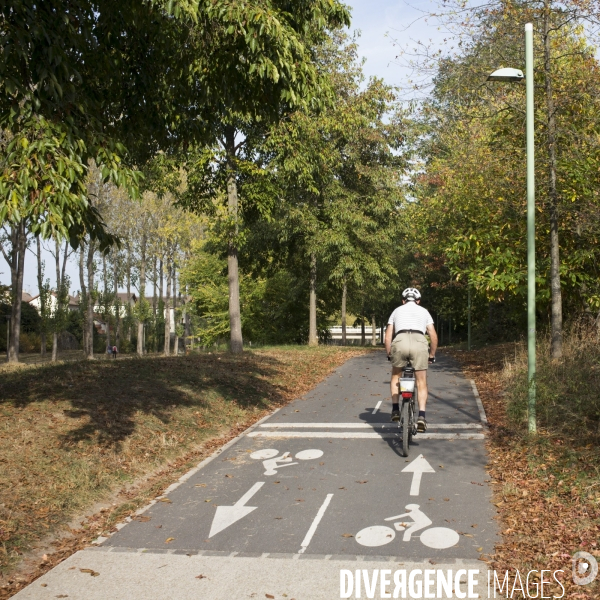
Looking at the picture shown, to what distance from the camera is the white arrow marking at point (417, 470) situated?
745cm

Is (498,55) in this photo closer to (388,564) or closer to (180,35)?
(180,35)

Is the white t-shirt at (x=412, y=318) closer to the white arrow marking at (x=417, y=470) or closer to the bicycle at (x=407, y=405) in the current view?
the bicycle at (x=407, y=405)

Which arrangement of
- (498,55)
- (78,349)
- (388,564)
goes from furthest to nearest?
(78,349)
(498,55)
(388,564)

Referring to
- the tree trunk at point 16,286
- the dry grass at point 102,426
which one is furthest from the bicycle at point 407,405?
the tree trunk at point 16,286

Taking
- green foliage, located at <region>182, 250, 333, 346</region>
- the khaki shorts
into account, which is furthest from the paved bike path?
green foliage, located at <region>182, 250, 333, 346</region>

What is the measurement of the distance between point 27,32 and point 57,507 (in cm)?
483

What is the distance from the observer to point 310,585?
16.4ft

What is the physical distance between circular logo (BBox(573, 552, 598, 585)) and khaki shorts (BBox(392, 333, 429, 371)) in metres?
4.11

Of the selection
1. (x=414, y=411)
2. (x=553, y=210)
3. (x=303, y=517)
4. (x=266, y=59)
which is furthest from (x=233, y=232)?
(x=303, y=517)

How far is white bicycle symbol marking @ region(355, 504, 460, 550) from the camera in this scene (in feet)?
18.9

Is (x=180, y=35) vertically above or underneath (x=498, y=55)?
underneath

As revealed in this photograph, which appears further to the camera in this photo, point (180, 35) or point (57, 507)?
point (180, 35)

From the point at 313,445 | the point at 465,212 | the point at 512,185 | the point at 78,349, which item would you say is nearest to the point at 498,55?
the point at 512,185

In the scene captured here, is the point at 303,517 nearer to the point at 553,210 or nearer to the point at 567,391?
the point at 567,391
